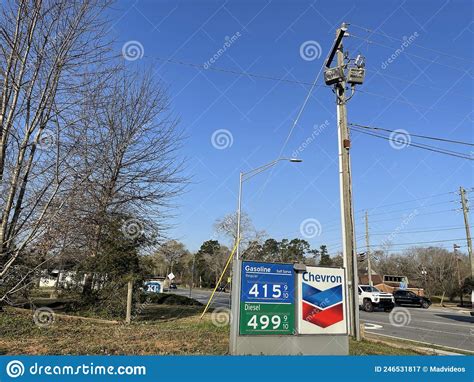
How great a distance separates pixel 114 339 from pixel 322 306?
450cm

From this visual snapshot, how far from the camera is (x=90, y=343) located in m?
7.98

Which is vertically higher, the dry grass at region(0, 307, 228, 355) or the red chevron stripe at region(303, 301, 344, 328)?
the red chevron stripe at region(303, 301, 344, 328)

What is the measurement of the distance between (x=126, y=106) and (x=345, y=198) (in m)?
10.1

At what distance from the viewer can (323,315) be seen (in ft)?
26.8

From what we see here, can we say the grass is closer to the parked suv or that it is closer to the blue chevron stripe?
the blue chevron stripe

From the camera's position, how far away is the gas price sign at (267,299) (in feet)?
24.4
